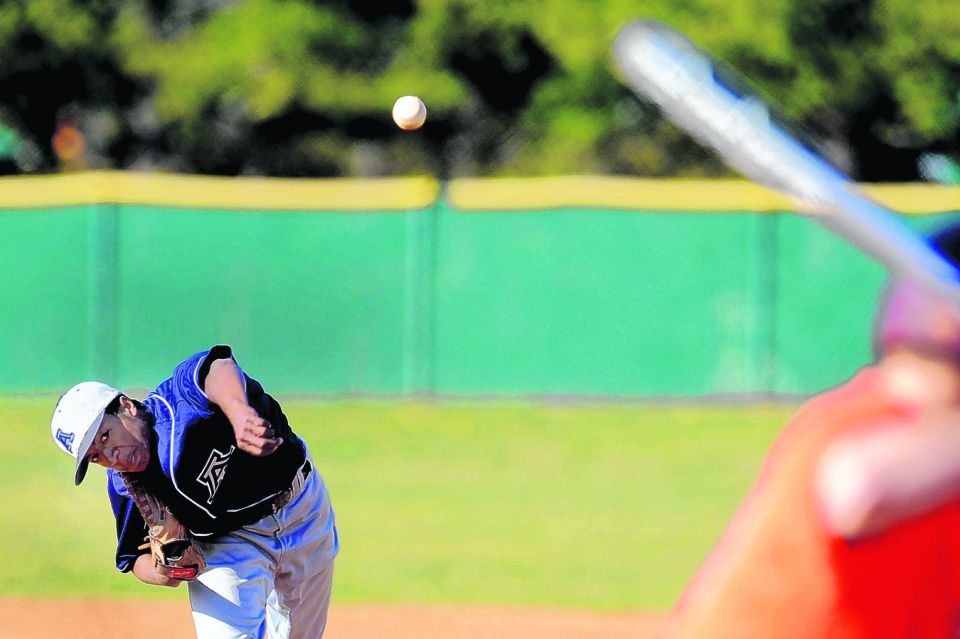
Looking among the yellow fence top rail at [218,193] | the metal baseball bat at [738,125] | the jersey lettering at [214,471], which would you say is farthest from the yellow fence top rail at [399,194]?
the metal baseball bat at [738,125]

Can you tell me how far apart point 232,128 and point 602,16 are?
7832mm

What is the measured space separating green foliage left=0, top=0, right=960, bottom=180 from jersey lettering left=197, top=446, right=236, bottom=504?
1676cm

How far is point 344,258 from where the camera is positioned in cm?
1579

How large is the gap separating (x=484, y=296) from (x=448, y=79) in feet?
30.3

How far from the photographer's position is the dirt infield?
7.52 meters

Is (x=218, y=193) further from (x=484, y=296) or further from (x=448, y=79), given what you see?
(x=448, y=79)

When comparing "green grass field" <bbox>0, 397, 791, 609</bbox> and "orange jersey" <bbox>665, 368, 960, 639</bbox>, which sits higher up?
"orange jersey" <bbox>665, 368, 960, 639</bbox>

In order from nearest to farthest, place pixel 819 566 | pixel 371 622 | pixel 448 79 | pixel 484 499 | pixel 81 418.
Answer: pixel 819 566 < pixel 81 418 < pixel 371 622 < pixel 484 499 < pixel 448 79

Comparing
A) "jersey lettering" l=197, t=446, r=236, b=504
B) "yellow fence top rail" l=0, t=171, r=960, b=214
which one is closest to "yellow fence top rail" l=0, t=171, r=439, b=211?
"yellow fence top rail" l=0, t=171, r=960, b=214

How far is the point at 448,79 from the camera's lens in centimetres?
2430

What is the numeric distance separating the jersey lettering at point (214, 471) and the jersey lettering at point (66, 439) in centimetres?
44

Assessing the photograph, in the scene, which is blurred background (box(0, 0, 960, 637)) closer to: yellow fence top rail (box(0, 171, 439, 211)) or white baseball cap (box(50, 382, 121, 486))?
yellow fence top rail (box(0, 171, 439, 211))

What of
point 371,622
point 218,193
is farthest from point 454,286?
point 371,622

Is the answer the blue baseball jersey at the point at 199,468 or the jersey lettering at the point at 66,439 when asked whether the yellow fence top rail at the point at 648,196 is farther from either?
the jersey lettering at the point at 66,439
